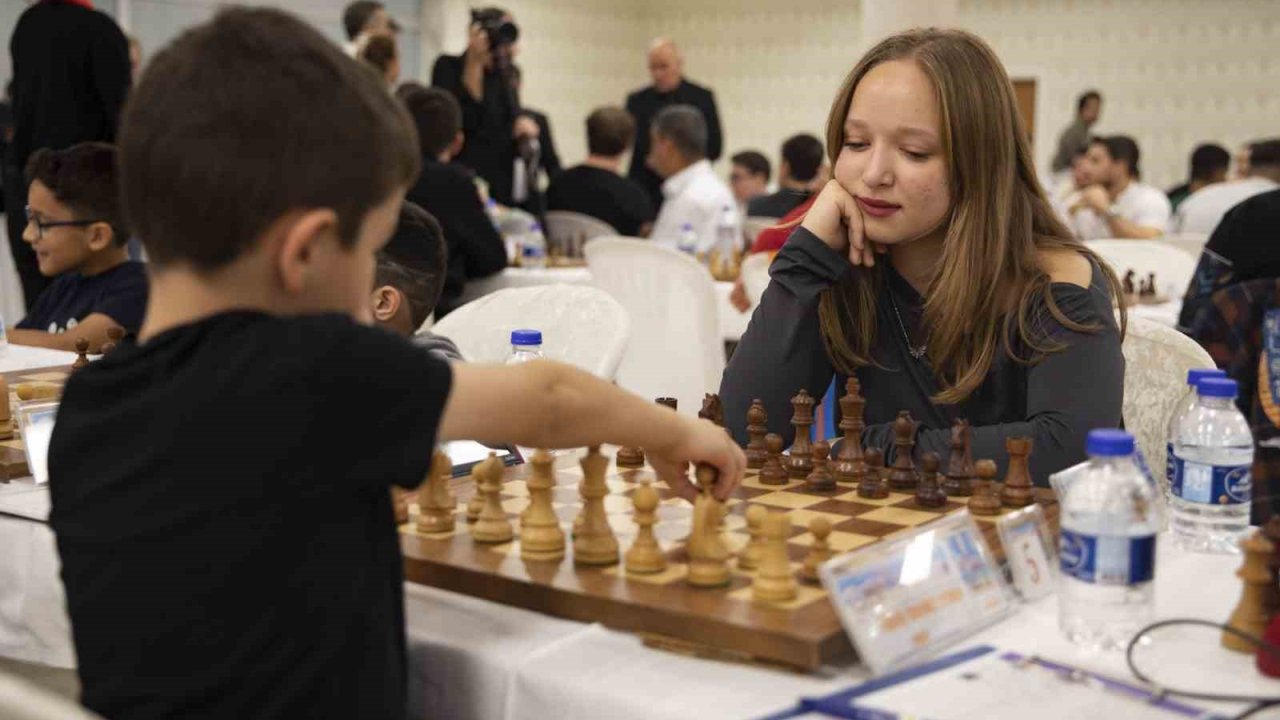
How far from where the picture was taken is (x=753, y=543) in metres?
1.26

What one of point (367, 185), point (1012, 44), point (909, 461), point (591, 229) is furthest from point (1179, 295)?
point (1012, 44)

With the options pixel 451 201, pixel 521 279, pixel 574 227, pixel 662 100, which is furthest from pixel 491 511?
pixel 662 100

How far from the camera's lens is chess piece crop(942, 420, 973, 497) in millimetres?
1613

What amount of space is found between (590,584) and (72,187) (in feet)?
8.44

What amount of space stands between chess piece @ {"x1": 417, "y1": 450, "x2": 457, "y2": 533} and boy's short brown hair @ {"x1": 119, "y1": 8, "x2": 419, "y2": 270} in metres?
0.42

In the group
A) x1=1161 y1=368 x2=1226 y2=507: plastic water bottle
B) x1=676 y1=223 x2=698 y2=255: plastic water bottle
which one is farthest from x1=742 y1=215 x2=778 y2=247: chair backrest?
x1=1161 y1=368 x2=1226 y2=507: plastic water bottle

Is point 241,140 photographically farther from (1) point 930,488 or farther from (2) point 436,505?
(1) point 930,488

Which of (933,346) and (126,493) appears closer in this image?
(126,493)

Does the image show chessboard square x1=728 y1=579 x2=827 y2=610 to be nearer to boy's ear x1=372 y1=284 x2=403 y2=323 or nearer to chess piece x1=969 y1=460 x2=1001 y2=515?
chess piece x1=969 y1=460 x2=1001 y2=515

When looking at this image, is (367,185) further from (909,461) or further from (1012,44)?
(1012,44)

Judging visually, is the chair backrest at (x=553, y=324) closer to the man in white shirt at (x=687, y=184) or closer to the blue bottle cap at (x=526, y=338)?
the blue bottle cap at (x=526, y=338)

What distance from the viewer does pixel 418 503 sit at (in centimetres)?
143

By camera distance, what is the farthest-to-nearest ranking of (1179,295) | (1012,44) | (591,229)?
(1012,44)
(591,229)
(1179,295)

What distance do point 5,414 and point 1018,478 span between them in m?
1.47
